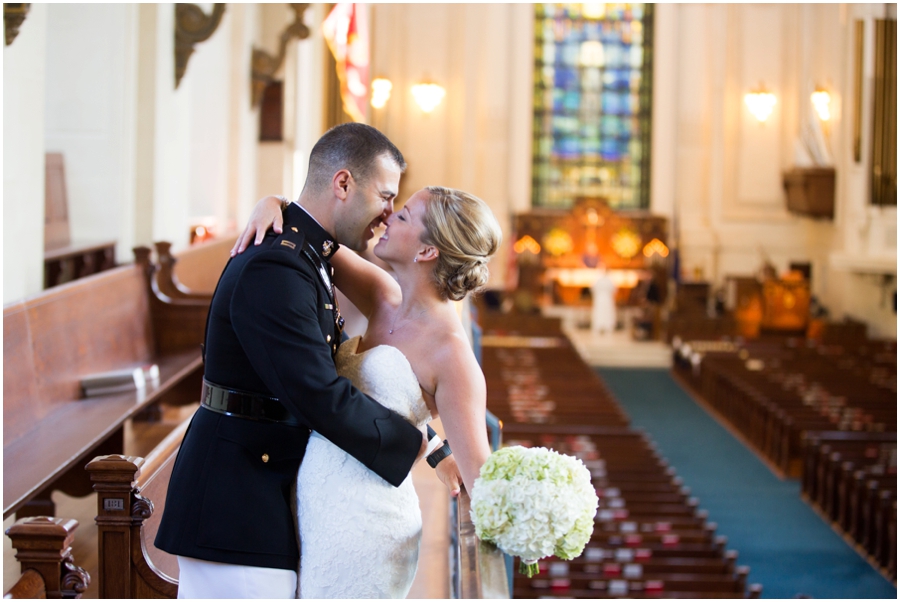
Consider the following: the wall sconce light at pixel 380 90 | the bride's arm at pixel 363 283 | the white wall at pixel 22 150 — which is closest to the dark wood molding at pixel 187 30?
the white wall at pixel 22 150

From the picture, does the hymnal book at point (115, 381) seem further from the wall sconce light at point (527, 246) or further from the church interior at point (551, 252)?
the wall sconce light at point (527, 246)

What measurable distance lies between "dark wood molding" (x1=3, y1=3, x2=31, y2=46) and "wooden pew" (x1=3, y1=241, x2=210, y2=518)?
119 centimetres

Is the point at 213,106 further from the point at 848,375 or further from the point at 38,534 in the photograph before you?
the point at 38,534

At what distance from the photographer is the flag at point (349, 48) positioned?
12445 mm

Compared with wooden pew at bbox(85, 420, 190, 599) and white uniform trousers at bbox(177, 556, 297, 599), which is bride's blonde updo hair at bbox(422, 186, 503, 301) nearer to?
white uniform trousers at bbox(177, 556, 297, 599)

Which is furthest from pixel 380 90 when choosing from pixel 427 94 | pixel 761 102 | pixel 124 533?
pixel 124 533

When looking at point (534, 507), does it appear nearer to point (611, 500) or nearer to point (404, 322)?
point (404, 322)

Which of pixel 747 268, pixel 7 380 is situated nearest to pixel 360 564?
pixel 7 380

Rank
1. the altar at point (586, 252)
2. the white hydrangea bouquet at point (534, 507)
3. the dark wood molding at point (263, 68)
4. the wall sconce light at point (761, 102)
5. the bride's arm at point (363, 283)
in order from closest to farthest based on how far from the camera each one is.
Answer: the white hydrangea bouquet at point (534, 507)
the bride's arm at point (363, 283)
the dark wood molding at point (263, 68)
the altar at point (586, 252)
the wall sconce light at point (761, 102)

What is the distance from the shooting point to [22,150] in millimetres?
5215

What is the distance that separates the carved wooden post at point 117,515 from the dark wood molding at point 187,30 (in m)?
5.59

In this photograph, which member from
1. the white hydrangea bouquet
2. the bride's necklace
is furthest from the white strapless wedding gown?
the white hydrangea bouquet

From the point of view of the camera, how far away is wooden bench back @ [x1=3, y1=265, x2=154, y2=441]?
4.18m

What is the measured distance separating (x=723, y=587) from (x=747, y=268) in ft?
50.1
